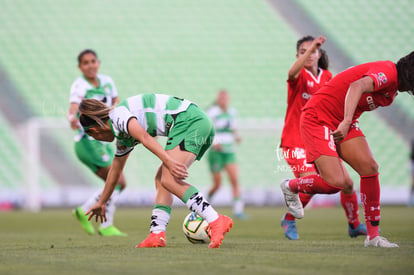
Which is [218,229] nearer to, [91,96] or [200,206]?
[200,206]

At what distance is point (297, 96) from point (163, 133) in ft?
5.74

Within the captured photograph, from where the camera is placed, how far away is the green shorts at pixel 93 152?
811 centimetres

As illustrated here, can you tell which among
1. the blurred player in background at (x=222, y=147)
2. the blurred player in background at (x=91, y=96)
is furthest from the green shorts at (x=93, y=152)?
the blurred player in background at (x=222, y=147)

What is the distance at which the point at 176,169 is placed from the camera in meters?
4.84

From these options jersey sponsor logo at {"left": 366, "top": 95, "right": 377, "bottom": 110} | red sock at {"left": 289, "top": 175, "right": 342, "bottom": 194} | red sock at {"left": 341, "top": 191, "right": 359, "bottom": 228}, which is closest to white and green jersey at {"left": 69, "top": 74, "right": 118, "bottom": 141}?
red sock at {"left": 289, "top": 175, "right": 342, "bottom": 194}

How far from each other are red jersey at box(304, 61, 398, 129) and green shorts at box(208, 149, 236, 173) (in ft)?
23.5

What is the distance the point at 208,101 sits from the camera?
17953mm

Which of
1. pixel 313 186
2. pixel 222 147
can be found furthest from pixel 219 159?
pixel 313 186

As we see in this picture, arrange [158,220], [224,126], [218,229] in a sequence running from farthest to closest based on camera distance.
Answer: [224,126] < [158,220] < [218,229]

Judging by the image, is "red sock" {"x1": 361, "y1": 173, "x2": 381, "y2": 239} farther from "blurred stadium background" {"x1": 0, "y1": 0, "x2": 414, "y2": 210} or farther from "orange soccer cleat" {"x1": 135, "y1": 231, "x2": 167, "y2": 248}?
"blurred stadium background" {"x1": 0, "y1": 0, "x2": 414, "y2": 210}

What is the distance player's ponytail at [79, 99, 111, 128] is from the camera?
518 cm

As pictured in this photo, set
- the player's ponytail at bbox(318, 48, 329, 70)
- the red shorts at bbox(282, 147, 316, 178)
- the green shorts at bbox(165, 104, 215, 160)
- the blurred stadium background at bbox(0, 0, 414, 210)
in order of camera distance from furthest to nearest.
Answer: the blurred stadium background at bbox(0, 0, 414, 210) < the player's ponytail at bbox(318, 48, 329, 70) < the red shorts at bbox(282, 147, 316, 178) < the green shorts at bbox(165, 104, 215, 160)

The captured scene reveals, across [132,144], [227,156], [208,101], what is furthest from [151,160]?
[132,144]

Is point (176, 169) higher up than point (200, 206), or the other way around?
point (176, 169)
